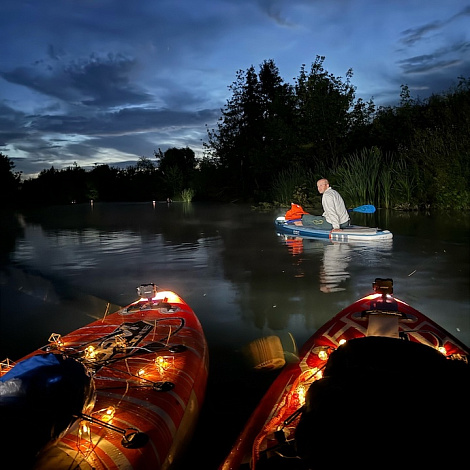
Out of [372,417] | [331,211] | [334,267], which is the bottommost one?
[334,267]

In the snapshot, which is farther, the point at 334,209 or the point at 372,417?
the point at 334,209

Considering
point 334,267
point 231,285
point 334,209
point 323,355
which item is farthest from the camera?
point 334,209

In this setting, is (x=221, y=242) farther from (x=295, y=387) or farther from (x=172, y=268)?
(x=295, y=387)

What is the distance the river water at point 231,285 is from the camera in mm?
3115

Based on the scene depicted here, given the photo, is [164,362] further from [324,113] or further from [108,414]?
[324,113]

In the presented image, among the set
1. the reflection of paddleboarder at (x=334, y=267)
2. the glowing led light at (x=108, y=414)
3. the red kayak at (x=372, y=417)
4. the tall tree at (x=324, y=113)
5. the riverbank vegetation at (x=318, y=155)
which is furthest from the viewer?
the tall tree at (x=324, y=113)

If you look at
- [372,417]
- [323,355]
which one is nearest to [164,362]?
[323,355]

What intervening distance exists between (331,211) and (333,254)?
169 cm

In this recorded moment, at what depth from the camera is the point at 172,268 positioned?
672 cm

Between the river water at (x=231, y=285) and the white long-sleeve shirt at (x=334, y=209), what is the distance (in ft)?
1.83

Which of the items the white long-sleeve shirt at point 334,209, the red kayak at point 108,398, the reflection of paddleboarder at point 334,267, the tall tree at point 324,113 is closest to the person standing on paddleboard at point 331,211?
the white long-sleeve shirt at point 334,209

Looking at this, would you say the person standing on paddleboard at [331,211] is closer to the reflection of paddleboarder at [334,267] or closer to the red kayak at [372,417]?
the reflection of paddleboarder at [334,267]

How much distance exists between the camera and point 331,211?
29.4 ft

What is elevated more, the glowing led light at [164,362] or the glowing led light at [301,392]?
the glowing led light at [164,362]
